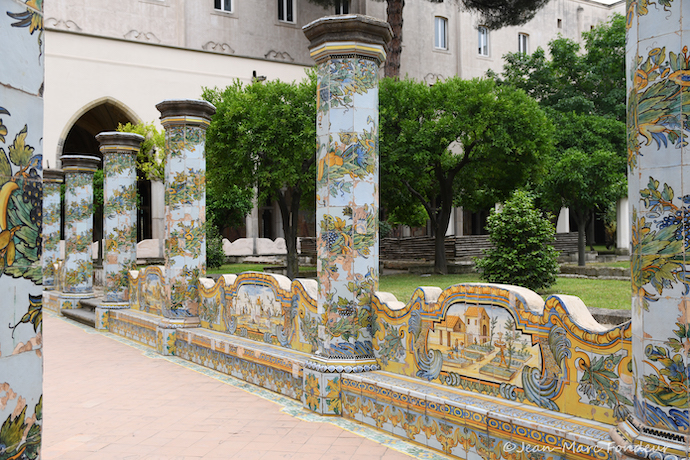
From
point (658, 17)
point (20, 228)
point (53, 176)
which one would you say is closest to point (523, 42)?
point (53, 176)

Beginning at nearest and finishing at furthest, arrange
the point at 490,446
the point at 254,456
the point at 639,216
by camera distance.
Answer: the point at 639,216, the point at 490,446, the point at 254,456

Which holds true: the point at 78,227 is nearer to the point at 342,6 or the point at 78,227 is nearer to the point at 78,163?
the point at 78,163

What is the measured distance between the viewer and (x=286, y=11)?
95.1 ft

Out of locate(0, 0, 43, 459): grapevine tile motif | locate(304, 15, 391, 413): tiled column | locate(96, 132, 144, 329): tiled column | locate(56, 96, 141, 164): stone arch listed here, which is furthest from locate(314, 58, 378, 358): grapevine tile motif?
locate(56, 96, 141, 164): stone arch

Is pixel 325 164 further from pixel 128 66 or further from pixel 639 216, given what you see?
pixel 128 66

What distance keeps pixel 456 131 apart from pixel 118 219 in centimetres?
922

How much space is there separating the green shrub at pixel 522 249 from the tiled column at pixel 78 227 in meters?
8.83

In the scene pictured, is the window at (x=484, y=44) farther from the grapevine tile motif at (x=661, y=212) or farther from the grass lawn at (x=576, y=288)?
the grapevine tile motif at (x=661, y=212)

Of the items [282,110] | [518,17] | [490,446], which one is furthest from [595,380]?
[518,17]

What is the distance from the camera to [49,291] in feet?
48.7

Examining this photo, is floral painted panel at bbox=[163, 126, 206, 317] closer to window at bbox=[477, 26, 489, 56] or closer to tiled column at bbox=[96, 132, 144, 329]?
tiled column at bbox=[96, 132, 144, 329]

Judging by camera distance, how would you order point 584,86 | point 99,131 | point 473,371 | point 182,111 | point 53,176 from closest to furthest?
point 473,371, point 182,111, point 53,176, point 584,86, point 99,131

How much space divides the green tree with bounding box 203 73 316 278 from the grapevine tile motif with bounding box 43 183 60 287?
396 centimetres

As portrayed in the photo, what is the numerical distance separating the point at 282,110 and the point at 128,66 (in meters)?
12.3
